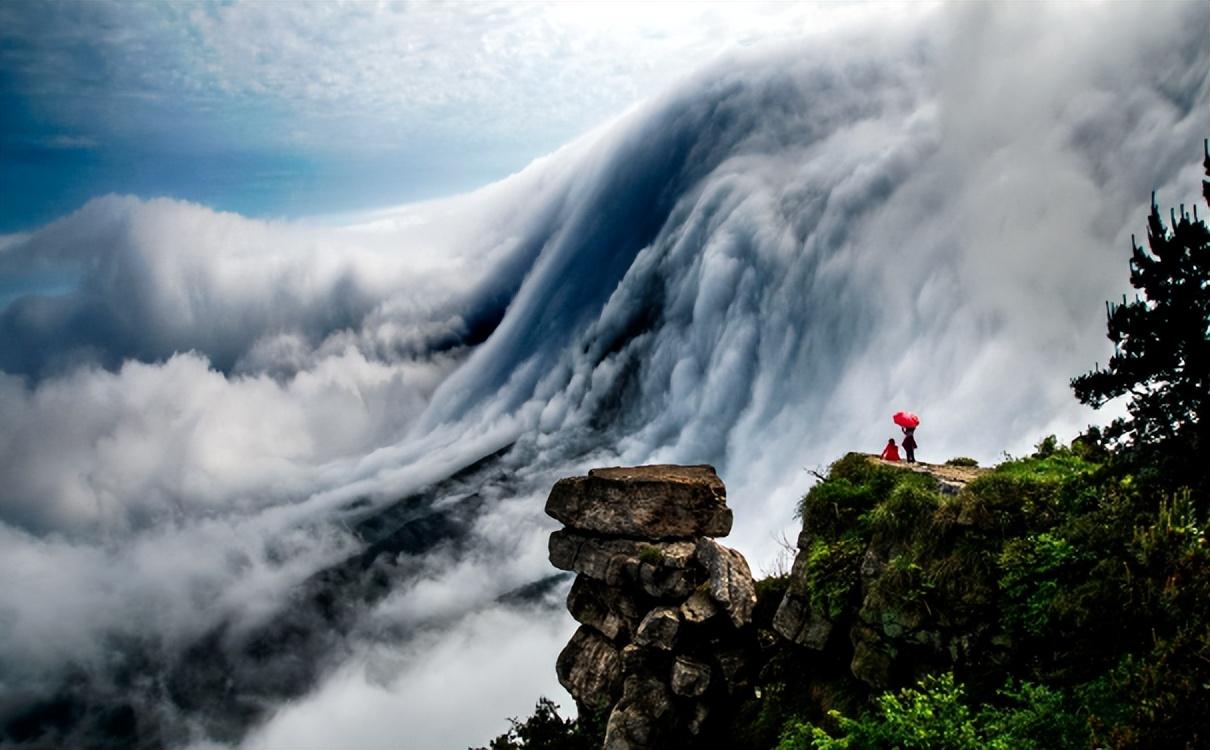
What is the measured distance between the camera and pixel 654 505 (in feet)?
104

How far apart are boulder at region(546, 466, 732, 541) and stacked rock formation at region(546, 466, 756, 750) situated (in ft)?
0.14

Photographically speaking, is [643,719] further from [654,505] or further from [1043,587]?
[1043,587]

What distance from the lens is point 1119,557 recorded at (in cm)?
1634

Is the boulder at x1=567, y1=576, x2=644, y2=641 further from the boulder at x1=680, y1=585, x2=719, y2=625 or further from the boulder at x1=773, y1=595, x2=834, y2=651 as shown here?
the boulder at x1=773, y1=595, x2=834, y2=651

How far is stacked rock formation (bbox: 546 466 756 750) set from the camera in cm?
2734

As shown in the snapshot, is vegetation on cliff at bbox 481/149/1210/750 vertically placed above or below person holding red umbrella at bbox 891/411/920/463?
below

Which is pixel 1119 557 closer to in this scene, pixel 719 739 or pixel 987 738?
pixel 987 738

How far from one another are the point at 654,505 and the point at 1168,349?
19.0 m

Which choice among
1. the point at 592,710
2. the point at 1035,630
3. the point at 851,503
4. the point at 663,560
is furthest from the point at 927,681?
the point at 592,710

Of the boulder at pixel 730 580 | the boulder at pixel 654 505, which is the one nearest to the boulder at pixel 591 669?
the boulder at pixel 654 505

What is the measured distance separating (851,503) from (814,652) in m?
4.87

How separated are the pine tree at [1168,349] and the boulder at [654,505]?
16.2 meters

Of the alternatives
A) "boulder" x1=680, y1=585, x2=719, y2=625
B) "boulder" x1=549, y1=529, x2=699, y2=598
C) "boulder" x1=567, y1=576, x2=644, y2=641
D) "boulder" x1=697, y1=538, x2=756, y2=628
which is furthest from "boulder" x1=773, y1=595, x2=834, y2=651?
"boulder" x1=567, y1=576, x2=644, y2=641

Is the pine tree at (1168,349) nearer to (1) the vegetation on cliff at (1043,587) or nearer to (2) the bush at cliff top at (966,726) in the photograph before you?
(1) the vegetation on cliff at (1043,587)
